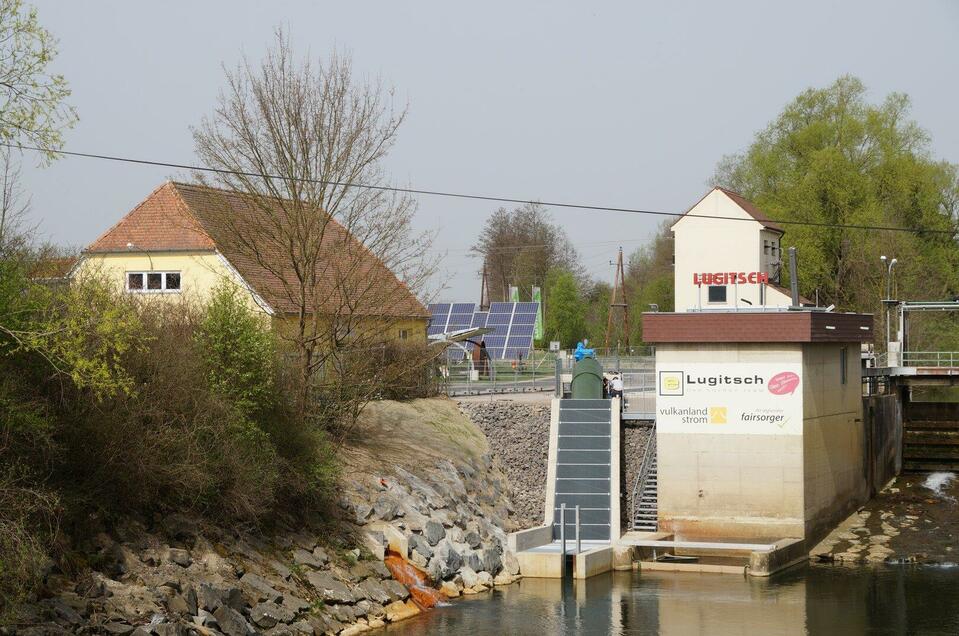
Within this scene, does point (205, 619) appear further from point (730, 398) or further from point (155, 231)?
point (155, 231)

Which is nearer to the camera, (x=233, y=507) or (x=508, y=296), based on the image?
(x=233, y=507)

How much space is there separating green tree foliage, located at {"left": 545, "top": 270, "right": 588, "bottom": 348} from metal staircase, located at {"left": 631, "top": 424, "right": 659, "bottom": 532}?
46714 mm

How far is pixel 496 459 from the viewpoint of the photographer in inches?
1211

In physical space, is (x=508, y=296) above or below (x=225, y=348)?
above

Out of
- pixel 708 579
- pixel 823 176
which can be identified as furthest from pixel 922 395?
pixel 708 579

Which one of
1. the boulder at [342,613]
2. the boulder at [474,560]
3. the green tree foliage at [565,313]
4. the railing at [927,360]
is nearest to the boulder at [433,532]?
the boulder at [474,560]

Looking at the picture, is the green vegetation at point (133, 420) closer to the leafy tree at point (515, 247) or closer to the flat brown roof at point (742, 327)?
the flat brown roof at point (742, 327)

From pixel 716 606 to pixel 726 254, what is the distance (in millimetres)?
33788

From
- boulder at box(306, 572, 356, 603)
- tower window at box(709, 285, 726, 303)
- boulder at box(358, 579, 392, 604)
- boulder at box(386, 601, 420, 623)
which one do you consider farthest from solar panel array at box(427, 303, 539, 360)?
boulder at box(306, 572, 356, 603)

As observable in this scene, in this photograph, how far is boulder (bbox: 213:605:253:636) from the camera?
58.6 feet

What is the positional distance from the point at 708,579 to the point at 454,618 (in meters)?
6.56

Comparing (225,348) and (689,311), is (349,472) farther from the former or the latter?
(689,311)

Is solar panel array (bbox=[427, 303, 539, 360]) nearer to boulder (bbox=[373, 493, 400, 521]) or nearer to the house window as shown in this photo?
the house window

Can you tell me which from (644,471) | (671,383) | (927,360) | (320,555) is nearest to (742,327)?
(671,383)
